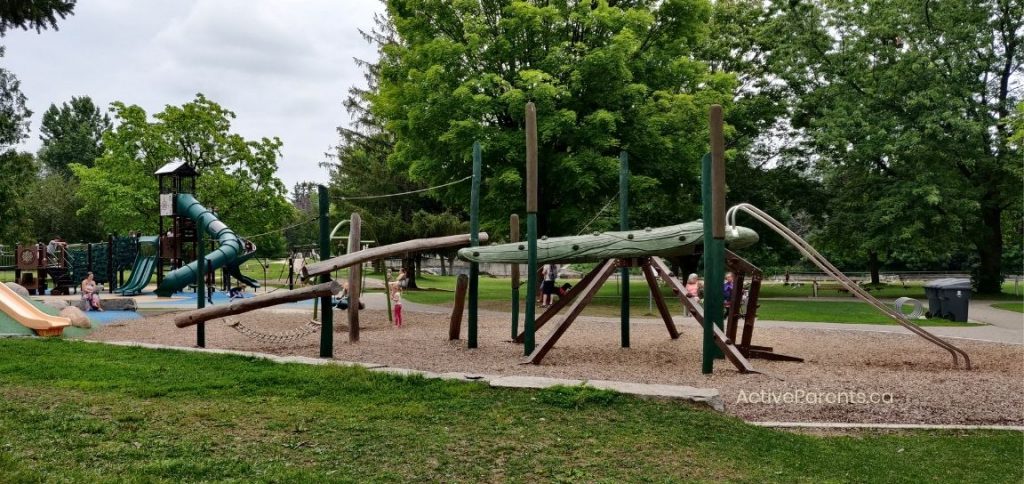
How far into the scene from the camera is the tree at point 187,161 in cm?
3206

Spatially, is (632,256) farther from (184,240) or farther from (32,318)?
(184,240)

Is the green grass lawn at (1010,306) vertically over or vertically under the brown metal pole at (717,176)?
under

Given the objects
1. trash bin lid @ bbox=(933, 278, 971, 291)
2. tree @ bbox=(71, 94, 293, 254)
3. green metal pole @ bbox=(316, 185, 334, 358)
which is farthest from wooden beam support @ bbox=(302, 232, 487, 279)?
tree @ bbox=(71, 94, 293, 254)

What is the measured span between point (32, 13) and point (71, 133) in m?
89.1

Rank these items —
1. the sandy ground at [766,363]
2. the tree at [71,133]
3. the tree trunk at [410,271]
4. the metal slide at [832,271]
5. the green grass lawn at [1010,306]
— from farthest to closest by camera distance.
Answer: the tree at [71,133]
the tree trunk at [410,271]
the green grass lawn at [1010,306]
the metal slide at [832,271]
the sandy ground at [766,363]

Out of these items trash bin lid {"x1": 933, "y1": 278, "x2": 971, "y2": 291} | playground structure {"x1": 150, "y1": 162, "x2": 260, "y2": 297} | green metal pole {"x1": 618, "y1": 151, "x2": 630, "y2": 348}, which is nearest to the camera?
green metal pole {"x1": 618, "y1": 151, "x2": 630, "y2": 348}

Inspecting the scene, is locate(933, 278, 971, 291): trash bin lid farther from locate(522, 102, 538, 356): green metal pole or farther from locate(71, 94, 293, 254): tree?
locate(71, 94, 293, 254): tree

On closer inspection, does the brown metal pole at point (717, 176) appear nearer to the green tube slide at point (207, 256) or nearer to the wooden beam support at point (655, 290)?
the wooden beam support at point (655, 290)

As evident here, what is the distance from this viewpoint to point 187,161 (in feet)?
113

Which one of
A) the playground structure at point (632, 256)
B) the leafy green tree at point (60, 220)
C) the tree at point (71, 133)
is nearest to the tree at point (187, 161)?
the leafy green tree at point (60, 220)

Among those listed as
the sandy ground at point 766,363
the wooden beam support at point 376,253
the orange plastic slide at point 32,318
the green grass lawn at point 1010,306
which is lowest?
the green grass lawn at point 1010,306

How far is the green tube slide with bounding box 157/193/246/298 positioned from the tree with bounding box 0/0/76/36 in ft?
52.5

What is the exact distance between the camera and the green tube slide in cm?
2438

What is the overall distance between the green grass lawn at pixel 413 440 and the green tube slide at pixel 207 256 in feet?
59.1
